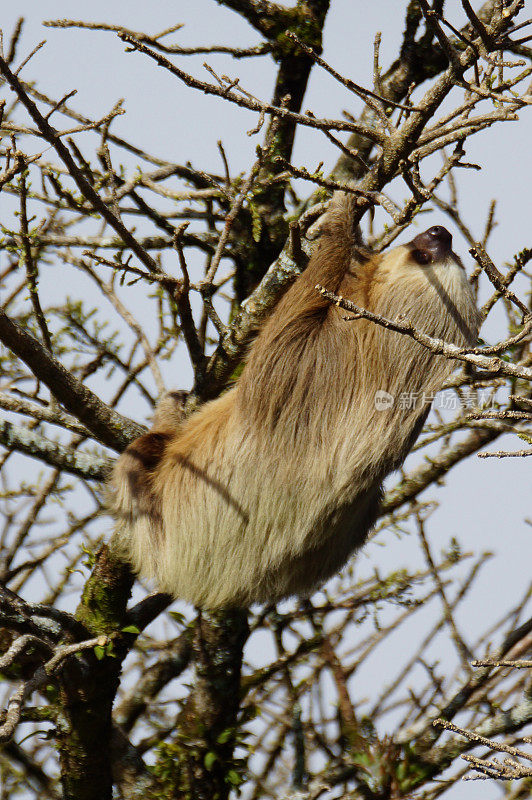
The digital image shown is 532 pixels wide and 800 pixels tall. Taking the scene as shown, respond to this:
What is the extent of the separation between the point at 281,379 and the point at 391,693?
2.38 m

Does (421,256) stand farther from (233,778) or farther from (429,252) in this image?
(233,778)

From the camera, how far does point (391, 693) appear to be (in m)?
5.81

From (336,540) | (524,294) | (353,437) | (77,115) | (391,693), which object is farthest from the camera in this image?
(524,294)

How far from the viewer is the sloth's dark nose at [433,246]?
17.7 ft

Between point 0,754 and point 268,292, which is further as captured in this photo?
point 0,754

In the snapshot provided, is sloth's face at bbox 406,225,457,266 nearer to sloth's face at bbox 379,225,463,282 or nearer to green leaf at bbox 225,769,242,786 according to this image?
sloth's face at bbox 379,225,463,282

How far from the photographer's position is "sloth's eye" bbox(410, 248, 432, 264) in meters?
5.39

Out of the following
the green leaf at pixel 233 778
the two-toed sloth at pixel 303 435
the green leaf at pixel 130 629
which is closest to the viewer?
the two-toed sloth at pixel 303 435

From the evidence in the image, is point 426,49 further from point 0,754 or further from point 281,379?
point 0,754

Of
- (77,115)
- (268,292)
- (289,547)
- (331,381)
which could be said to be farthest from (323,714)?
(77,115)

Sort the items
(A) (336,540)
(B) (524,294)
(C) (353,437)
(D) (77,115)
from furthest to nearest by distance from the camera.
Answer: (B) (524,294) → (D) (77,115) → (A) (336,540) → (C) (353,437)
